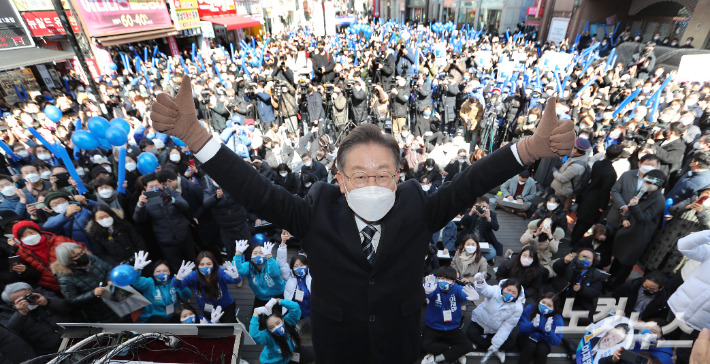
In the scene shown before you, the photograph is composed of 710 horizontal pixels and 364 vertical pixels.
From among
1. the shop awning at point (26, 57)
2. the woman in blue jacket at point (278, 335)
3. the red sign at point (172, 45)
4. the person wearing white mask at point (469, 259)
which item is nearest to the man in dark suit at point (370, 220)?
the woman in blue jacket at point (278, 335)

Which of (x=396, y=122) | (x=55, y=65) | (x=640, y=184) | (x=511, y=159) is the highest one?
(x=511, y=159)

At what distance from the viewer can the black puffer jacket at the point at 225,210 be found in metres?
4.27

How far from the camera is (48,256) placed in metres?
3.24

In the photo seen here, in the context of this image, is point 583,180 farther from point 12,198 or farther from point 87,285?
point 12,198

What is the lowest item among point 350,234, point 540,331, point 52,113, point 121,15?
point 540,331

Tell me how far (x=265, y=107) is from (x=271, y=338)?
21.3ft

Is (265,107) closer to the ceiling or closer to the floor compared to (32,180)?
closer to the floor

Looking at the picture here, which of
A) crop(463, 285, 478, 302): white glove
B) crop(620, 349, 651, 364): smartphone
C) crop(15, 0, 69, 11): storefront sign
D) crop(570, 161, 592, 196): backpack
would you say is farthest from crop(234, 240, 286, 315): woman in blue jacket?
crop(15, 0, 69, 11): storefront sign

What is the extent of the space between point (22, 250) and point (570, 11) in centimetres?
2328

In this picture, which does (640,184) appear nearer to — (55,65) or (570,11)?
(55,65)

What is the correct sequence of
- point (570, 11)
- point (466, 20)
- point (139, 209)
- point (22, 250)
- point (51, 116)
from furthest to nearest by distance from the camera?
point (466, 20)
point (570, 11)
point (51, 116)
point (139, 209)
point (22, 250)

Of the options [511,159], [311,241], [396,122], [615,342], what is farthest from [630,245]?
[396,122]

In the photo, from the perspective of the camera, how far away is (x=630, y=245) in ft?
12.6

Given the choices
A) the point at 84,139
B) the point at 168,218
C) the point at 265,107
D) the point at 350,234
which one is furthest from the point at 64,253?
the point at 265,107
